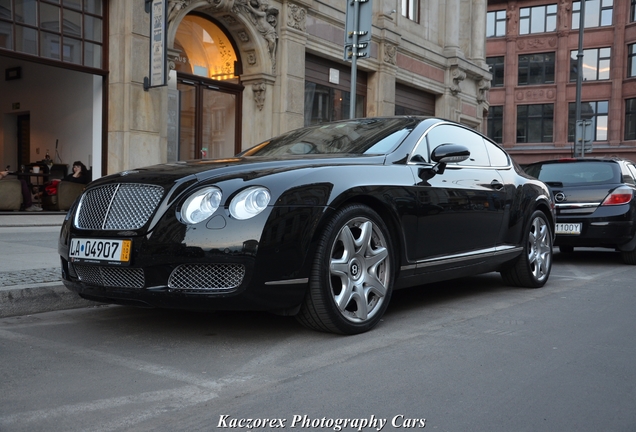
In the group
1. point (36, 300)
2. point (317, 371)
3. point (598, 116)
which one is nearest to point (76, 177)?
point (36, 300)

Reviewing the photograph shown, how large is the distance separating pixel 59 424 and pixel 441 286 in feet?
14.3

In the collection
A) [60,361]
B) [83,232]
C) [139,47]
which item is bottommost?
[60,361]

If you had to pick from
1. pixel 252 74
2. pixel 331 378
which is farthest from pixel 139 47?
pixel 331 378

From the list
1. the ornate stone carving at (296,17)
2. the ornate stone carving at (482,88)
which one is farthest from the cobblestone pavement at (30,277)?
the ornate stone carving at (482,88)

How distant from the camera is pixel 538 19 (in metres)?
47.2

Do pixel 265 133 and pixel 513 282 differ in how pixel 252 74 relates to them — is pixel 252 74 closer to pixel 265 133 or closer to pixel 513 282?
pixel 265 133

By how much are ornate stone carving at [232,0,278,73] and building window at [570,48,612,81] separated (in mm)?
35680

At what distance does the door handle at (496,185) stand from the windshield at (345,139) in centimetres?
96

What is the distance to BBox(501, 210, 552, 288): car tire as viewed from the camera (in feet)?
20.7

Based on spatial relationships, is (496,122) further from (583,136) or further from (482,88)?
(583,136)

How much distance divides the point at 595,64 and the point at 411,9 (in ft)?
94.3

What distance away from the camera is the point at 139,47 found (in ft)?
39.3

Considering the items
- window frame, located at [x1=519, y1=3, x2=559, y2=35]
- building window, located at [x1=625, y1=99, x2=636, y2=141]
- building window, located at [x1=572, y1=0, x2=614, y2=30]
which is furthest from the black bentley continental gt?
window frame, located at [x1=519, y1=3, x2=559, y2=35]

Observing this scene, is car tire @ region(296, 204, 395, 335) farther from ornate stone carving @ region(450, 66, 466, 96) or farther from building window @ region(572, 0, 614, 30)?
building window @ region(572, 0, 614, 30)
